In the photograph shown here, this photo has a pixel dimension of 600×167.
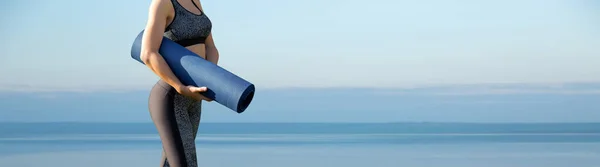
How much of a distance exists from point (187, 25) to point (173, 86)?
27 centimetres

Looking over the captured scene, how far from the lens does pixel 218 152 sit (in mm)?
10906

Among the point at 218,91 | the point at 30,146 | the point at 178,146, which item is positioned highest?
the point at 218,91

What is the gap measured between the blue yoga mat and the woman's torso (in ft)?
0.23

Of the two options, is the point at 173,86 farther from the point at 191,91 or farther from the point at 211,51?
the point at 211,51

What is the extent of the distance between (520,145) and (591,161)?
2953 mm

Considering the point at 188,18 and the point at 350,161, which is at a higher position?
the point at 188,18

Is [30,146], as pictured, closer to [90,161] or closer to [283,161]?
[90,161]

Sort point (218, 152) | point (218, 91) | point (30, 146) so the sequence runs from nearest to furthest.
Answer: point (218, 91) < point (218, 152) < point (30, 146)

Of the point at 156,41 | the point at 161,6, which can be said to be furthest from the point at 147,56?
the point at 161,6

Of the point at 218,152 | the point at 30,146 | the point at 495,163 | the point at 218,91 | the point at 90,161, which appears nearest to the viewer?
the point at 218,91

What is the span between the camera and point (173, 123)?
3.96 m

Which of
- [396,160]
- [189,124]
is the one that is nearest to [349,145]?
[396,160]

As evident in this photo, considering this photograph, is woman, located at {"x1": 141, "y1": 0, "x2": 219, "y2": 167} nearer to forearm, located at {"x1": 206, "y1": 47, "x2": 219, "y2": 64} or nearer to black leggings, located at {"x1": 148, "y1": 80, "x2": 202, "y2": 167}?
black leggings, located at {"x1": 148, "y1": 80, "x2": 202, "y2": 167}

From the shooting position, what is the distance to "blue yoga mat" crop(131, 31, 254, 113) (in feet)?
12.6
